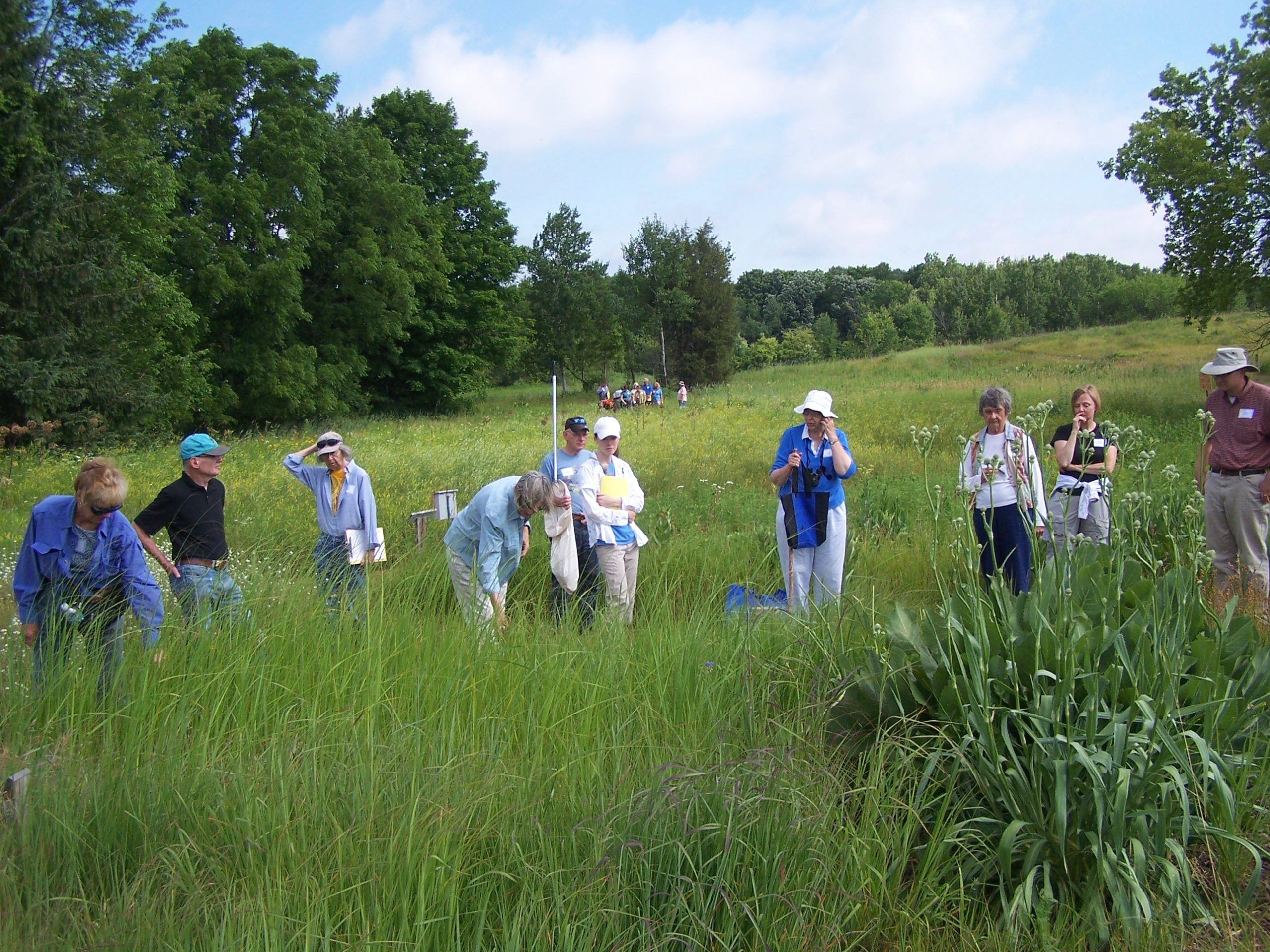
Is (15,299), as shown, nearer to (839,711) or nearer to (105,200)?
(105,200)

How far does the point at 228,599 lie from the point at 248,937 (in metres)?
2.43

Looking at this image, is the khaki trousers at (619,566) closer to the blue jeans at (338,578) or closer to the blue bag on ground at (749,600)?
the blue bag on ground at (749,600)

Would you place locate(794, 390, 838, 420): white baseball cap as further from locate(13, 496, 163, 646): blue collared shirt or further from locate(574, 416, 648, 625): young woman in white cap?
locate(13, 496, 163, 646): blue collared shirt

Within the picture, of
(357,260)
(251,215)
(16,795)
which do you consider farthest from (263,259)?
(16,795)

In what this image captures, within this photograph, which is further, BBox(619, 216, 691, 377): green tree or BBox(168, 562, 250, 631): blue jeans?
BBox(619, 216, 691, 377): green tree

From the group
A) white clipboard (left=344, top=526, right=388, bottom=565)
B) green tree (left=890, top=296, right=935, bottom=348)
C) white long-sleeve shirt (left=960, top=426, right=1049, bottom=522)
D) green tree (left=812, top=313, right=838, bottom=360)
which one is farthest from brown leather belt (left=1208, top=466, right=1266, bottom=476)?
green tree (left=890, top=296, right=935, bottom=348)

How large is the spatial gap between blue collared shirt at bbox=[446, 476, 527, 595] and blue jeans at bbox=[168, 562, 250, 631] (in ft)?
4.42

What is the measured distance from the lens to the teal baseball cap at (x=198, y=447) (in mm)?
5402

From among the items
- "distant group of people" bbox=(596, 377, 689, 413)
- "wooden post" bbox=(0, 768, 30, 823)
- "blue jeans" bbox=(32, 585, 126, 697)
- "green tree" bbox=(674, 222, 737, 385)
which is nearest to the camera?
"wooden post" bbox=(0, 768, 30, 823)

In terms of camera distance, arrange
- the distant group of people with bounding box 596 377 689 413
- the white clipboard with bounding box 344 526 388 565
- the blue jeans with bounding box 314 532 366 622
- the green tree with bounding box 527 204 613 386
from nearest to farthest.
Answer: the blue jeans with bounding box 314 532 366 622, the white clipboard with bounding box 344 526 388 565, the distant group of people with bounding box 596 377 689 413, the green tree with bounding box 527 204 613 386

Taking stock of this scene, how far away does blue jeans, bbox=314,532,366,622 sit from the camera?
14.0ft

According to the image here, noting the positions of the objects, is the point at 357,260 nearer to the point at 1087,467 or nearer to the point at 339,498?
→ the point at 339,498

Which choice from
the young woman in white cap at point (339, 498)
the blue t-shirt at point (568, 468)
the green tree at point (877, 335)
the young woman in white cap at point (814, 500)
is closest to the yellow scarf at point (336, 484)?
the young woman in white cap at point (339, 498)

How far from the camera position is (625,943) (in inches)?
87.3
